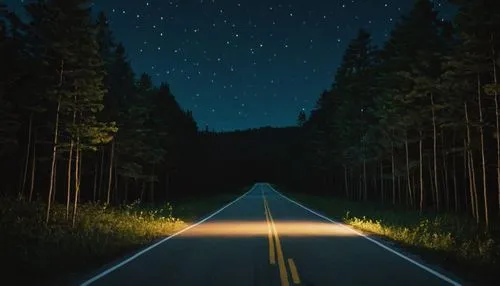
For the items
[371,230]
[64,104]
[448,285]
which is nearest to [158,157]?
[64,104]

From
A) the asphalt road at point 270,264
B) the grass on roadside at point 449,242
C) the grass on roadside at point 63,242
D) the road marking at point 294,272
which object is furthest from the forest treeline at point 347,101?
the road marking at point 294,272

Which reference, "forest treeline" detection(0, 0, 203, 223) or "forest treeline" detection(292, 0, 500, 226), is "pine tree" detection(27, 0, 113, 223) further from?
"forest treeline" detection(292, 0, 500, 226)

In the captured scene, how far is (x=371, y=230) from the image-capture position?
81.7 ft

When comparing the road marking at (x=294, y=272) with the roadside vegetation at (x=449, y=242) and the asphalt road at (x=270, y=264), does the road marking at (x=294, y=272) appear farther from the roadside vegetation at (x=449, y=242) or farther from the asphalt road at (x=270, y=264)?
the roadside vegetation at (x=449, y=242)

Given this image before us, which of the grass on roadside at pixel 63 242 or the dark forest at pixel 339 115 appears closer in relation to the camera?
the grass on roadside at pixel 63 242

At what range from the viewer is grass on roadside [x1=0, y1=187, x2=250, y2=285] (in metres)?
11.8

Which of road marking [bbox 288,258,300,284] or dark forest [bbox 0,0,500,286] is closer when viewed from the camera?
road marking [bbox 288,258,300,284]

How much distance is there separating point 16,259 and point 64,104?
14403 millimetres

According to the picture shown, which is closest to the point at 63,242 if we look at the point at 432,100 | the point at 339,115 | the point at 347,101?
the point at 432,100

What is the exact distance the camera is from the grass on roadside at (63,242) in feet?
38.8

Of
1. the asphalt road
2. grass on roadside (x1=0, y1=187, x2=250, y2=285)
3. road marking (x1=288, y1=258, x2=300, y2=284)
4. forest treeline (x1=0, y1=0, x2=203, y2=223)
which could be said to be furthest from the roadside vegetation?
forest treeline (x1=0, y1=0, x2=203, y2=223)

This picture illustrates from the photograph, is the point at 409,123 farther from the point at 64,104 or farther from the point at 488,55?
the point at 64,104

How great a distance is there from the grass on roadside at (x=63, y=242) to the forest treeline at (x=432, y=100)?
15.6 m

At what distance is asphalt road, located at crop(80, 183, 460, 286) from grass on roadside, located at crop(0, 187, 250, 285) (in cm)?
84
